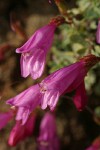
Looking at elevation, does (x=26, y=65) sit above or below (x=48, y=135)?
above

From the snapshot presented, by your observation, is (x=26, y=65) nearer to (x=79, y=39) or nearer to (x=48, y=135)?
(x=79, y=39)

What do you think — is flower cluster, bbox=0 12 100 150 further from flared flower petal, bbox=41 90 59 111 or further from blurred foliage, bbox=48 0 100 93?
blurred foliage, bbox=48 0 100 93

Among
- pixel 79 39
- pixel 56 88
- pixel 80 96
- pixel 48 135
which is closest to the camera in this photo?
pixel 56 88

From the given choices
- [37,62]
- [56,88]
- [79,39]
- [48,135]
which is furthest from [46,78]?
[48,135]

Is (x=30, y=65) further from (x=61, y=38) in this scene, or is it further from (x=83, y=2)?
(x=61, y=38)

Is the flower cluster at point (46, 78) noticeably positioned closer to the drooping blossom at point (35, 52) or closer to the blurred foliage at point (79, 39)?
the drooping blossom at point (35, 52)

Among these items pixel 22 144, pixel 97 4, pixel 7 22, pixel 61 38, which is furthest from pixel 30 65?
pixel 7 22

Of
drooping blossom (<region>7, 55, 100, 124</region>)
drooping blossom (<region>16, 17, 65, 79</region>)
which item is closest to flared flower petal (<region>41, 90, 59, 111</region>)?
drooping blossom (<region>7, 55, 100, 124</region>)
